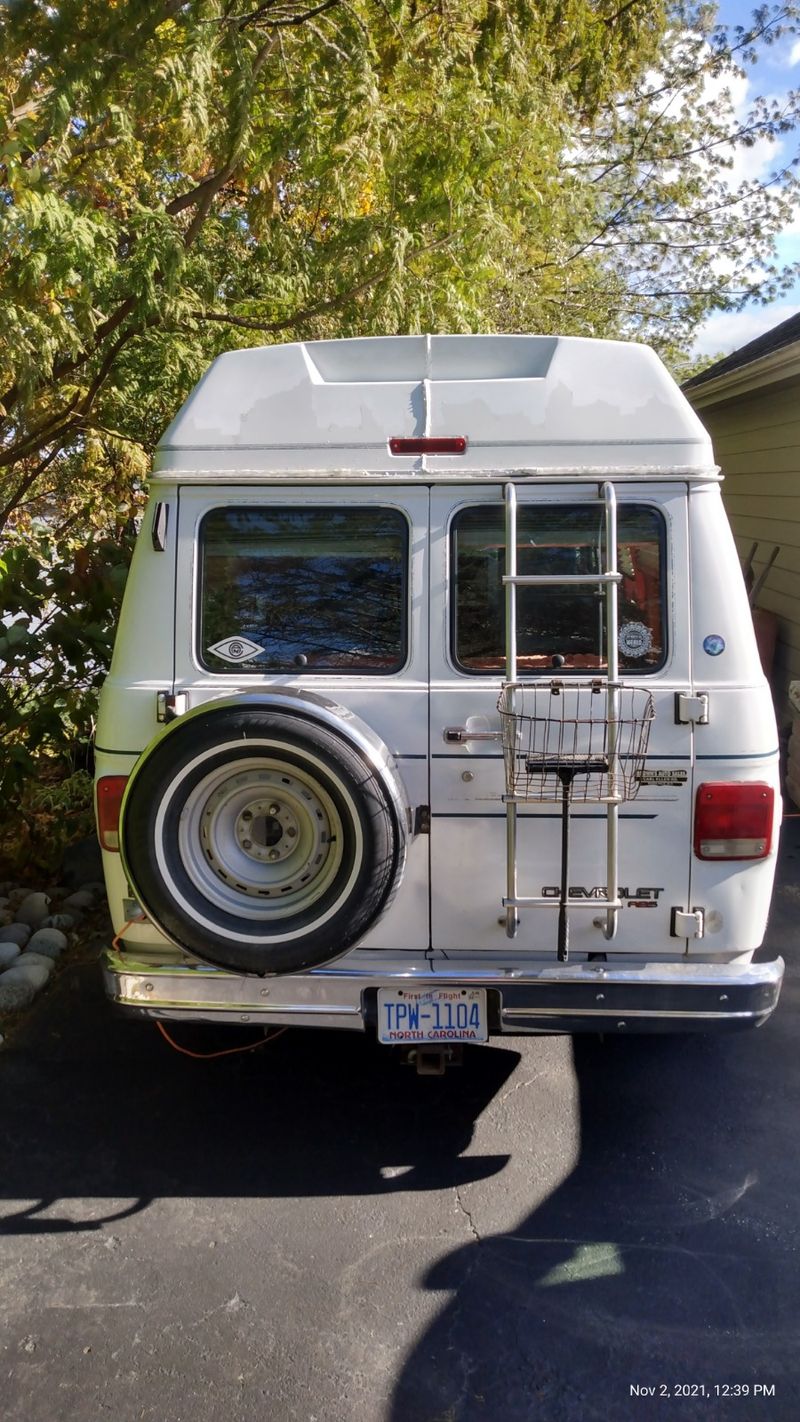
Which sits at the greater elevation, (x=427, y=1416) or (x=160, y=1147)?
(x=160, y=1147)

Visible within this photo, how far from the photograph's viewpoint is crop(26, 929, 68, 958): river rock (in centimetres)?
518

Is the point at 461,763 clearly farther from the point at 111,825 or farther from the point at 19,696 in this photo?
the point at 19,696

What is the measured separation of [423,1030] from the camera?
336 cm

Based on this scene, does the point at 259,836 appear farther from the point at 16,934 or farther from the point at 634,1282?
the point at 16,934

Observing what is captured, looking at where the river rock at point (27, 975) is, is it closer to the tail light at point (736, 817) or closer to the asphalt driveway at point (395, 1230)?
the asphalt driveway at point (395, 1230)

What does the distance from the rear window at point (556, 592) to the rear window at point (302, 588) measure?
8.7 inches

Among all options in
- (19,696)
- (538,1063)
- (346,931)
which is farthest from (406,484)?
(19,696)

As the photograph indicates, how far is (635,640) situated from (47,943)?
11.2ft

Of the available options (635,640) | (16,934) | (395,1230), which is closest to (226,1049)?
(395,1230)

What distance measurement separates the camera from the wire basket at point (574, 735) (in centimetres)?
323

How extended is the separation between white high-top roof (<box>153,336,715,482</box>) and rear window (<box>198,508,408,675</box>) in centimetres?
17

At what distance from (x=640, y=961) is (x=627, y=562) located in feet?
4.31
